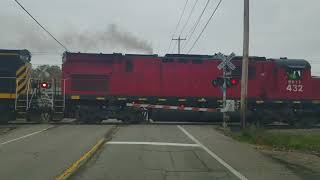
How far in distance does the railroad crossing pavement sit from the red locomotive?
935cm

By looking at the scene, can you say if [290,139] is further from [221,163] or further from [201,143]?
[221,163]

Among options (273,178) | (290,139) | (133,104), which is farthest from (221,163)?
(133,104)

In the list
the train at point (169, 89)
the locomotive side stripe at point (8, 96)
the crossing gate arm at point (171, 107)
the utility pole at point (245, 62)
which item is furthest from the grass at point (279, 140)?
the locomotive side stripe at point (8, 96)

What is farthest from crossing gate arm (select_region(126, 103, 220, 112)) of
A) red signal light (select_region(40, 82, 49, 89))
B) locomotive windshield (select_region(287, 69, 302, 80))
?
locomotive windshield (select_region(287, 69, 302, 80))

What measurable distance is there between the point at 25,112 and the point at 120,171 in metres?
18.7

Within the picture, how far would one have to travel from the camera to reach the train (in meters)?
31.4

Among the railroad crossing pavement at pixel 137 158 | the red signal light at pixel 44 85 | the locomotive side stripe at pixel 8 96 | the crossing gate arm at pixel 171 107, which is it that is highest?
the red signal light at pixel 44 85

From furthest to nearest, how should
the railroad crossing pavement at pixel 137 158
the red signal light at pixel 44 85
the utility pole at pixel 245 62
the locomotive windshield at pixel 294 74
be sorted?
the locomotive windshield at pixel 294 74, the red signal light at pixel 44 85, the utility pole at pixel 245 62, the railroad crossing pavement at pixel 137 158

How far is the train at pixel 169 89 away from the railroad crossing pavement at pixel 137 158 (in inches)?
355

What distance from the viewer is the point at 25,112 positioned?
98.3 ft

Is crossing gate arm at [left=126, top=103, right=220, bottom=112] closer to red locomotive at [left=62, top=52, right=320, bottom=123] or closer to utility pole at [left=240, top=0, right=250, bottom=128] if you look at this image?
red locomotive at [left=62, top=52, right=320, bottom=123]

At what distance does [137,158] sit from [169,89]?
1777 cm

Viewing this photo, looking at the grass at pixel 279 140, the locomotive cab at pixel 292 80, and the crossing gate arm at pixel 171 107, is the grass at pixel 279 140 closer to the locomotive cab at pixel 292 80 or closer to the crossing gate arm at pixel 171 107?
the crossing gate arm at pixel 171 107

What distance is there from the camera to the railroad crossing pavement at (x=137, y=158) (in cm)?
1217
